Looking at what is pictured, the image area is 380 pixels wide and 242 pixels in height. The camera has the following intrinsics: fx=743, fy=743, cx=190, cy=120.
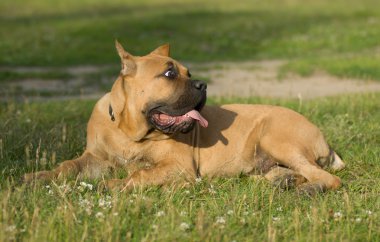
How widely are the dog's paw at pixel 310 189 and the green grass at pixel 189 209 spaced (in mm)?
85

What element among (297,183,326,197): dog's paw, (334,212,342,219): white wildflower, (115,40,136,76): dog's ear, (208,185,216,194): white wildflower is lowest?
(297,183,326,197): dog's paw

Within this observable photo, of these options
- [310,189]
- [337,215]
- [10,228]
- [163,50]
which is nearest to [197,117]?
[163,50]

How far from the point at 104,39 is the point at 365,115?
11601 mm

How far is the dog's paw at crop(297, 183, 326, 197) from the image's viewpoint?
5906mm

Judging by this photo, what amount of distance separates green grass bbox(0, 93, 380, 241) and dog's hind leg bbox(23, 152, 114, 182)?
0.58 feet

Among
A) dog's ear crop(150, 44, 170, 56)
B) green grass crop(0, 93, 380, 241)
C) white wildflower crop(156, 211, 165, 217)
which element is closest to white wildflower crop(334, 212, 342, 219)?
green grass crop(0, 93, 380, 241)

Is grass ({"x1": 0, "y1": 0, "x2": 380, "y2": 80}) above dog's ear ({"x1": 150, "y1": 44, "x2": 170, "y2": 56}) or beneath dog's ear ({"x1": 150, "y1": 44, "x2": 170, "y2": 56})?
beneath

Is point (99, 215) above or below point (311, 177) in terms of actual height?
above

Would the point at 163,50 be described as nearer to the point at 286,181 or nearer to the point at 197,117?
the point at 197,117

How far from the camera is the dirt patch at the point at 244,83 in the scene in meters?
11.3

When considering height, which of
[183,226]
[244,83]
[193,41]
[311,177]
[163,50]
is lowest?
[193,41]

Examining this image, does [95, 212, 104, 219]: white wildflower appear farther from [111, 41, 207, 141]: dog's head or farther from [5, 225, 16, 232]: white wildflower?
[111, 41, 207, 141]: dog's head

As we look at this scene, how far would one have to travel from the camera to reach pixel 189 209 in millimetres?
5199

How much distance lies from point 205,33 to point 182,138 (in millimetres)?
13840
